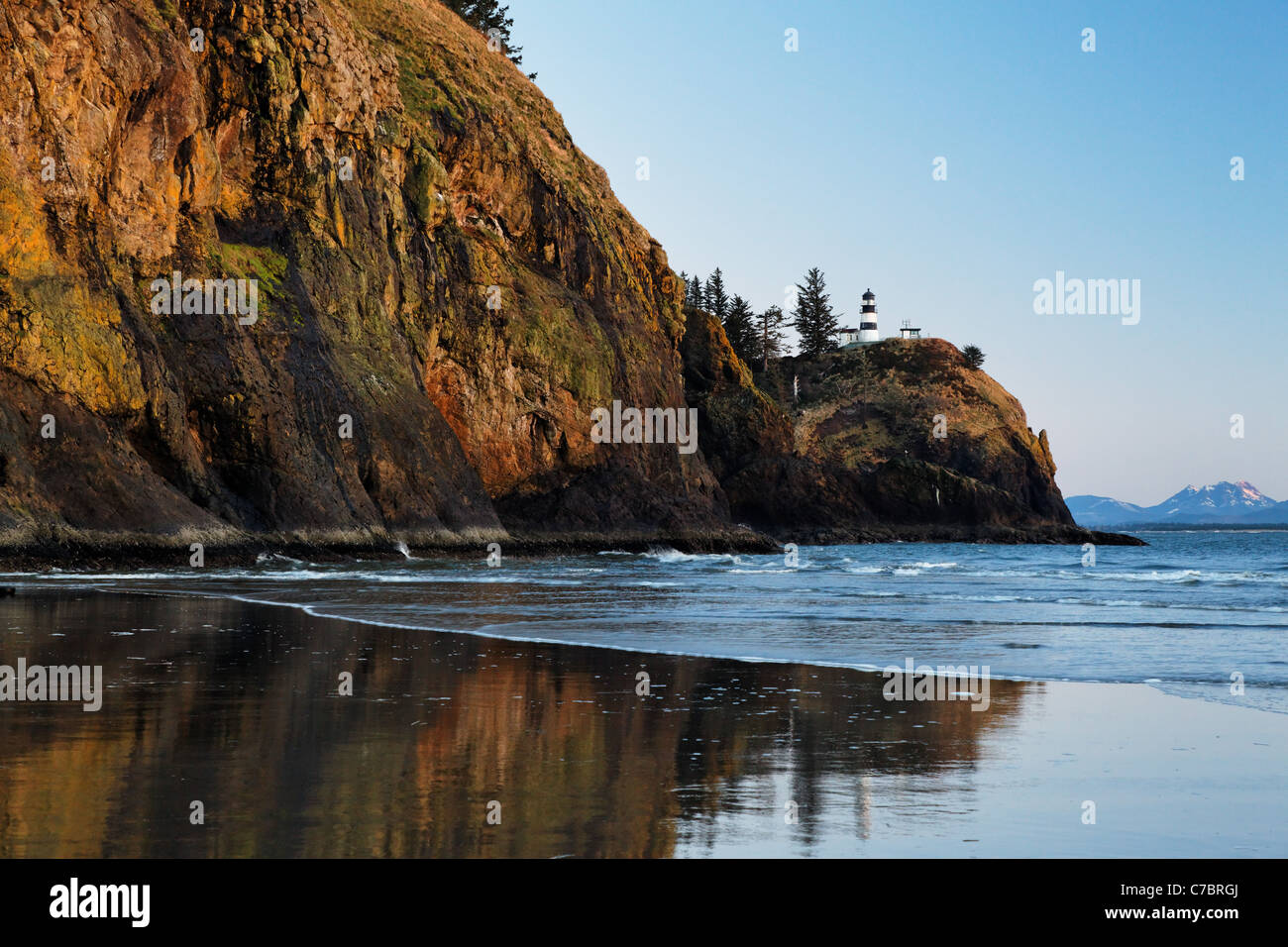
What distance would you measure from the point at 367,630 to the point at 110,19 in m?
34.5

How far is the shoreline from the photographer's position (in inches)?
1222

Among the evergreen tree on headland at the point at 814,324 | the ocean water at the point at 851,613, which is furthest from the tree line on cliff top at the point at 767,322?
the ocean water at the point at 851,613

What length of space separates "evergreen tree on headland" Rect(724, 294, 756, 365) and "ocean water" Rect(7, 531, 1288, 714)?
85.3 m

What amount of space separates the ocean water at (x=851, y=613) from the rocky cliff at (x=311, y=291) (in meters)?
6.02

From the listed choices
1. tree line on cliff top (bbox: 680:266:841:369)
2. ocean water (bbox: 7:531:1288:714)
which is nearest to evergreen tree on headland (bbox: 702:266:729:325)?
tree line on cliff top (bbox: 680:266:841:369)

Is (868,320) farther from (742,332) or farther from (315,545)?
(315,545)

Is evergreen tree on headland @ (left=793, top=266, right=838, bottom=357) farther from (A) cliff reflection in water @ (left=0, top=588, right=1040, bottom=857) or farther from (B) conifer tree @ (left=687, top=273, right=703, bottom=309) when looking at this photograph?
(A) cliff reflection in water @ (left=0, top=588, right=1040, bottom=857)

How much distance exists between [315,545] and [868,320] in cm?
9717

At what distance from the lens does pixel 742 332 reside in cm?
12112

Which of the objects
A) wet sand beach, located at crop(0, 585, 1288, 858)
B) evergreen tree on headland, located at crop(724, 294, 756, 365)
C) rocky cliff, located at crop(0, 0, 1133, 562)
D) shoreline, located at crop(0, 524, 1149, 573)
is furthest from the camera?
evergreen tree on headland, located at crop(724, 294, 756, 365)

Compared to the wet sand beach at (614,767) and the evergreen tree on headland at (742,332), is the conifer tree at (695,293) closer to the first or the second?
the evergreen tree on headland at (742,332)
